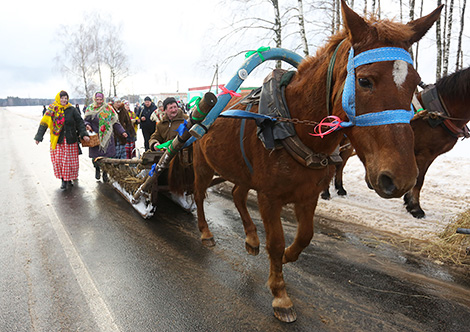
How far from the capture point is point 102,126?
22.7 ft

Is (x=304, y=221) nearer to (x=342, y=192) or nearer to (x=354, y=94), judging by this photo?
(x=354, y=94)

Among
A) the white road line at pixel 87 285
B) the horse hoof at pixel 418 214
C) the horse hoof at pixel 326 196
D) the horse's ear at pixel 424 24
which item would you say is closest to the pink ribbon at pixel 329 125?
the horse's ear at pixel 424 24

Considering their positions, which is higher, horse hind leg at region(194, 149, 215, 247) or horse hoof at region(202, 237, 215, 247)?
horse hind leg at region(194, 149, 215, 247)

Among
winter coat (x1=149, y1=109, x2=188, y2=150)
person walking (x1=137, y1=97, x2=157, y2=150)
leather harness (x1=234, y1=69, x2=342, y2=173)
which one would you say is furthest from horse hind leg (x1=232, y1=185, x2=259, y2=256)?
person walking (x1=137, y1=97, x2=157, y2=150)

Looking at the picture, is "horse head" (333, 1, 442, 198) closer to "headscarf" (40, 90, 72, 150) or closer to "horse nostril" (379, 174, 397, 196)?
"horse nostril" (379, 174, 397, 196)

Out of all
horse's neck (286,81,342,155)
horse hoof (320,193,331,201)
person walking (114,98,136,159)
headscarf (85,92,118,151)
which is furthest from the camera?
person walking (114,98,136,159)

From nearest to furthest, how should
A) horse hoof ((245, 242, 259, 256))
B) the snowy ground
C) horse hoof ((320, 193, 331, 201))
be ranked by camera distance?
horse hoof ((245, 242, 259, 256)), the snowy ground, horse hoof ((320, 193, 331, 201))

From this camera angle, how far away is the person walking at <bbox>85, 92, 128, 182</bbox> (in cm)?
690

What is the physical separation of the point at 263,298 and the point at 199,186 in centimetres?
164

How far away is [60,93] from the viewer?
6.27 meters

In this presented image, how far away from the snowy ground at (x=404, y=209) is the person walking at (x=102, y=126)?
499cm

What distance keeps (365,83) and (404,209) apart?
4055mm

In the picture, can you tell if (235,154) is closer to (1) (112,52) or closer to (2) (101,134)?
(2) (101,134)

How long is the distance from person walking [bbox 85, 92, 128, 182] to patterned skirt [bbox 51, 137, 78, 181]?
0.47 m
